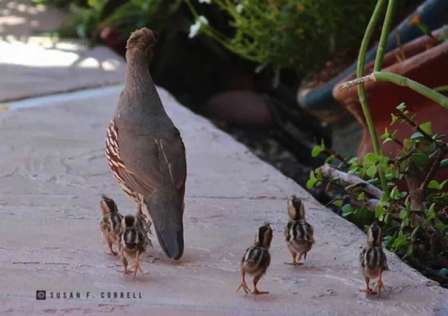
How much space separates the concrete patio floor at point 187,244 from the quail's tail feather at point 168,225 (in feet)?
0.24

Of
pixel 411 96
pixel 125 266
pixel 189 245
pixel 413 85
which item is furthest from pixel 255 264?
pixel 411 96

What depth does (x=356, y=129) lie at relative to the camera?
572cm

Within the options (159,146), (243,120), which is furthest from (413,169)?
(243,120)

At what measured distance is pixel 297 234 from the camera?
11.5 ft

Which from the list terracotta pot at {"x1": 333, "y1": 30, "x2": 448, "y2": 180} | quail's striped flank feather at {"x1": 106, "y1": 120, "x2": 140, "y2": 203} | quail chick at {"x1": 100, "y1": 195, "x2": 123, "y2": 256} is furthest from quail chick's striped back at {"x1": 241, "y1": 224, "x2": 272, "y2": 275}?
terracotta pot at {"x1": 333, "y1": 30, "x2": 448, "y2": 180}

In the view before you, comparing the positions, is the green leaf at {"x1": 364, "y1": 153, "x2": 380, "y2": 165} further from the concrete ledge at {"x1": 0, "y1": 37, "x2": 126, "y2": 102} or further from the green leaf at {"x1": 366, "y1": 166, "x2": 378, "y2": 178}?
the concrete ledge at {"x1": 0, "y1": 37, "x2": 126, "y2": 102}

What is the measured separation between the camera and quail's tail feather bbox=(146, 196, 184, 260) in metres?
3.43

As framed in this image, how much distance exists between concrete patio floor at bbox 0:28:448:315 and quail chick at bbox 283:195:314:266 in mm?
59

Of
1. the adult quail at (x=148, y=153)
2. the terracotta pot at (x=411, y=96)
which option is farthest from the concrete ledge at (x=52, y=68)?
the adult quail at (x=148, y=153)

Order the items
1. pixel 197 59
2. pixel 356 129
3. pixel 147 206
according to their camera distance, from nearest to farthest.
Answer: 1. pixel 147 206
2. pixel 356 129
3. pixel 197 59

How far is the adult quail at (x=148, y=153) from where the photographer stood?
3.50 meters

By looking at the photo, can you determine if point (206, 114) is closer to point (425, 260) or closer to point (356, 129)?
point (356, 129)

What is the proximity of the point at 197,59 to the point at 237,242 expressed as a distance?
4.74 m

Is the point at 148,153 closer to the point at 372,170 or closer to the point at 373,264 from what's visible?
the point at 372,170
